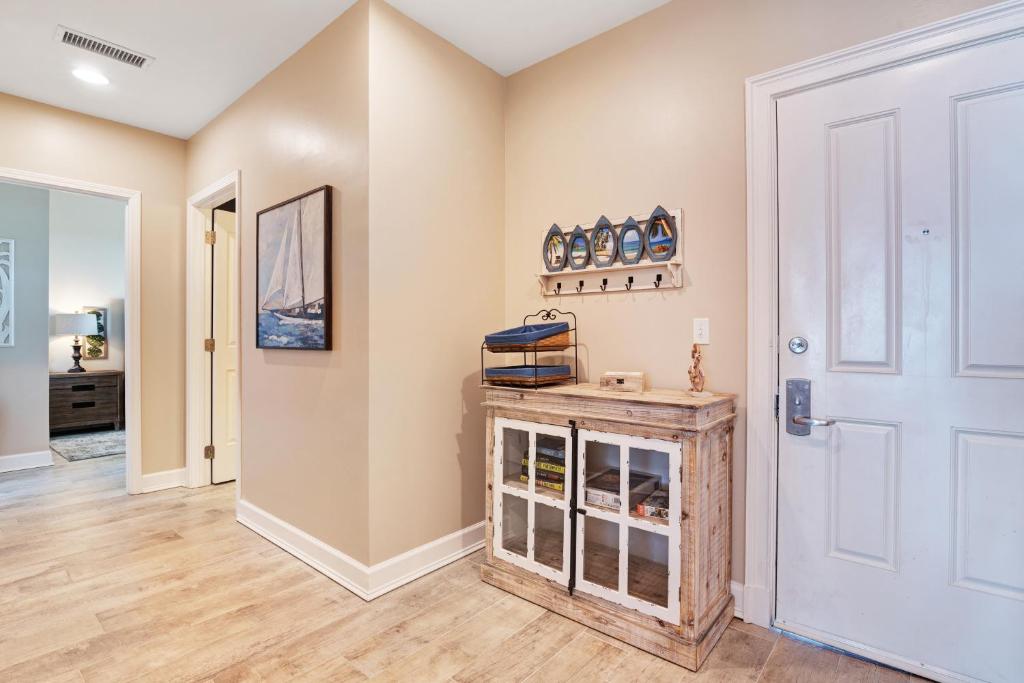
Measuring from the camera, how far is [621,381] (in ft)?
7.07

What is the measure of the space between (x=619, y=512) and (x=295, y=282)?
6.30 feet

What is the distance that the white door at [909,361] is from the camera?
5.04 feet

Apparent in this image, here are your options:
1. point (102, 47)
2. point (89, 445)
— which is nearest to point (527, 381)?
point (102, 47)

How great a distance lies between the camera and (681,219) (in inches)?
84.0

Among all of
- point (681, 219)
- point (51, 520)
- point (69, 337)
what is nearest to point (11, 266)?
point (69, 337)

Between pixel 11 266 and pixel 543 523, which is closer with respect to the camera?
pixel 543 523

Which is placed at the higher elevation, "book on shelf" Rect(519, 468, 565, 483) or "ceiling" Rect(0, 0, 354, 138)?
"ceiling" Rect(0, 0, 354, 138)

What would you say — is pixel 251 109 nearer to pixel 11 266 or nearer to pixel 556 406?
pixel 556 406

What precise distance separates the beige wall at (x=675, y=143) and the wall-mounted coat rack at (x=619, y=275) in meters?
0.04

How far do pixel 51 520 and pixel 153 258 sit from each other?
5.93ft

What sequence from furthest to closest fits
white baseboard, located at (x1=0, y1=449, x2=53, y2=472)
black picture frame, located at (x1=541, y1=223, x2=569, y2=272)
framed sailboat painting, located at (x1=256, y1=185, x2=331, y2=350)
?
white baseboard, located at (x1=0, y1=449, x2=53, y2=472) < black picture frame, located at (x1=541, y1=223, x2=569, y2=272) < framed sailboat painting, located at (x1=256, y1=185, x2=331, y2=350)

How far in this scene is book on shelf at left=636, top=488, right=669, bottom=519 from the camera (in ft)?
5.87

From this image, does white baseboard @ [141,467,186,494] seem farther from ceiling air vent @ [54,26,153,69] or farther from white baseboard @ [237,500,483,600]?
ceiling air vent @ [54,26,153,69]

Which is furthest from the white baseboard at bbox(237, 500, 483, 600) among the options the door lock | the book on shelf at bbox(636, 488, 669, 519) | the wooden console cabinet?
the door lock
